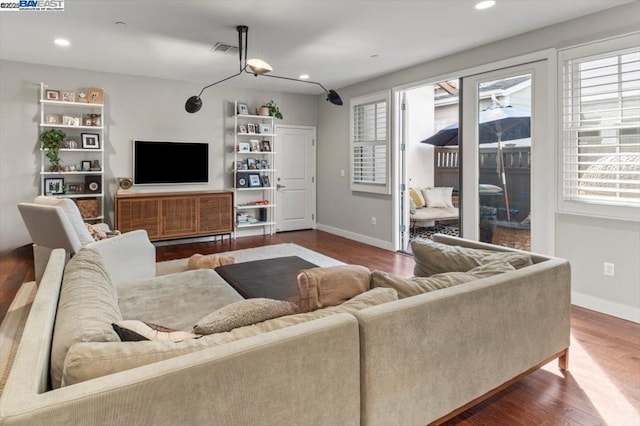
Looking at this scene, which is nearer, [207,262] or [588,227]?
[588,227]

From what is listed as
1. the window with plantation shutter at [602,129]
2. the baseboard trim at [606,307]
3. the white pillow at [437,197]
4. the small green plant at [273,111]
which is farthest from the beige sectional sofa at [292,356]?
the white pillow at [437,197]

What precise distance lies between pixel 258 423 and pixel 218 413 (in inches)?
5.7

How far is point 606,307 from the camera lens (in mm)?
3352

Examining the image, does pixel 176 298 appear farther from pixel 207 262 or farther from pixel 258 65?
pixel 258 65

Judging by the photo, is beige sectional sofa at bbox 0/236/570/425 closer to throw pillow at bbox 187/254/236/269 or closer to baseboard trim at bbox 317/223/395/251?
throw pillow at bbox 187/254/236/269

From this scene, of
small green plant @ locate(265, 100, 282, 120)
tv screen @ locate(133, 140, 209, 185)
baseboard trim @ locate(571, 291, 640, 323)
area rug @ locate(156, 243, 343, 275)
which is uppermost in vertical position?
small green plant @ locate(265, 100, 282, 120)

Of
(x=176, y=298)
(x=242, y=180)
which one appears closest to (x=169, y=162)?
(x=242, y=180)

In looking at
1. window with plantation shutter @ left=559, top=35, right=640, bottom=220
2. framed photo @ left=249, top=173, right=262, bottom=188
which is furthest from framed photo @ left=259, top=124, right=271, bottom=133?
window with plantation shutter @ left=559, top=35, right=640, bottom=220

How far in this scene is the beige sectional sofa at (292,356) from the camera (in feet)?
3.26

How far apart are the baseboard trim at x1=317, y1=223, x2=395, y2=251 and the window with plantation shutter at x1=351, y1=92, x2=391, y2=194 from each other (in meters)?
0.79

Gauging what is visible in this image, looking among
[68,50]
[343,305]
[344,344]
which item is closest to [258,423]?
[344,344]

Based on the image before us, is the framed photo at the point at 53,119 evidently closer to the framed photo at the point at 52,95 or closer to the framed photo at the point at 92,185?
the framed photo at the point at 52,95

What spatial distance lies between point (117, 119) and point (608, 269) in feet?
20.8

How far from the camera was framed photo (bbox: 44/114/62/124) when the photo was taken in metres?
5.22
